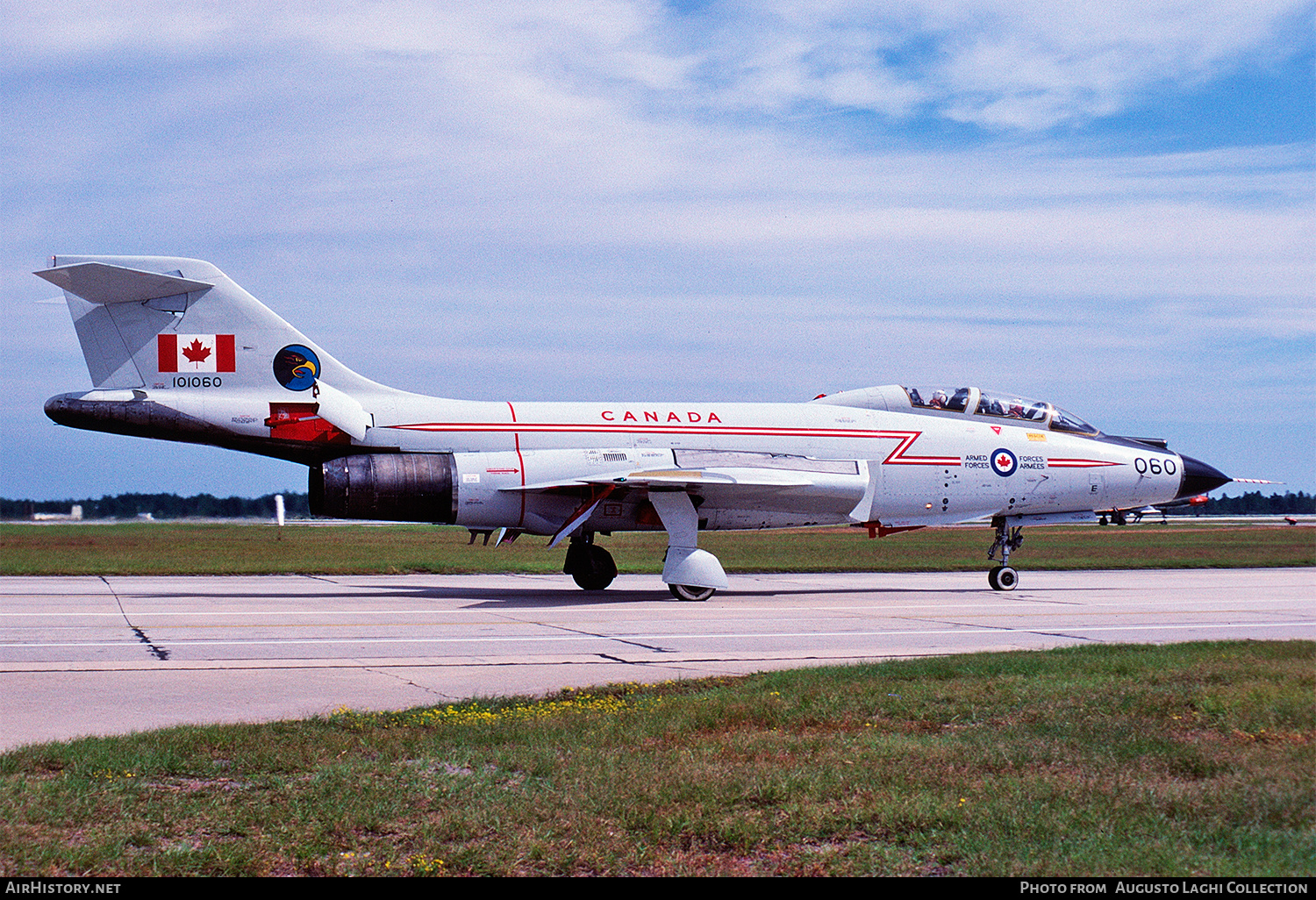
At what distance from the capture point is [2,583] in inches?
797

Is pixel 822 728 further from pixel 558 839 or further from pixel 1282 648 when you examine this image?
pixel 1282 648

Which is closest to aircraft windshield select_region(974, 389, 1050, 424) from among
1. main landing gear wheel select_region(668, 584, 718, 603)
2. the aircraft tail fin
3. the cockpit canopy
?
the cockpit canopy

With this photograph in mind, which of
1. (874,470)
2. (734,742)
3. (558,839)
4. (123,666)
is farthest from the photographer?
(874,470)

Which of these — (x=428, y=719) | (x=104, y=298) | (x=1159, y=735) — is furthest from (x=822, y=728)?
(x=104, y=298)

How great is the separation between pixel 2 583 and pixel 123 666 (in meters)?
12.6

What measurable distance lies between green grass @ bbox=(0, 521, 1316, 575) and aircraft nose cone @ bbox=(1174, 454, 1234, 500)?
25.3 ft

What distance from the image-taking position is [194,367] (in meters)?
17.7

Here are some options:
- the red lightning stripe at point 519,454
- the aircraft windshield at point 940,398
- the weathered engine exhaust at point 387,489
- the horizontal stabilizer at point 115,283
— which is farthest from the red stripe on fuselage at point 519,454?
the aircraft windshield at point 940,398

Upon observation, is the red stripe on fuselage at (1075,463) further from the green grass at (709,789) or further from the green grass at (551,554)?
the green grass at (709,789)

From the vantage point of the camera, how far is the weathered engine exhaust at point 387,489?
17391 mm

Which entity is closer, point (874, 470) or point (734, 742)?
point (734, 742)

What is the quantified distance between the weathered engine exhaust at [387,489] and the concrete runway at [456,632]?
137 centimetres

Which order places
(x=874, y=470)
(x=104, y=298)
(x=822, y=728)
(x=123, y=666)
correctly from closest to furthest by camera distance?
(x=822, y=728) → (x=123, y=666) → (x=104, y=298) → (x=874, y=470)

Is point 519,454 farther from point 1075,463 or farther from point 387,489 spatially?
point 1075,463
